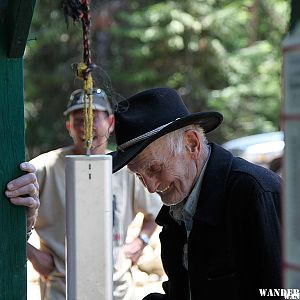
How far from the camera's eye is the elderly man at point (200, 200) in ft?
7.32

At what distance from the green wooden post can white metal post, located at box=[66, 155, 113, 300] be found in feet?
1.92

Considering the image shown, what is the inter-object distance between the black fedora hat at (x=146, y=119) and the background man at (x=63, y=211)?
4.00 feet

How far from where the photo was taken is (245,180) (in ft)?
7.63

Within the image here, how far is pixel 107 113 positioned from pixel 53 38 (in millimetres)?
10343

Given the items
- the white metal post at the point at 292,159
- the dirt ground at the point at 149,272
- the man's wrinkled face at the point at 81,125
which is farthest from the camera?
the dirt ground at the point at 149,272

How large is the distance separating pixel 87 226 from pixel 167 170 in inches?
26.2

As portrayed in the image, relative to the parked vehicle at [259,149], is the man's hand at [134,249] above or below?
below

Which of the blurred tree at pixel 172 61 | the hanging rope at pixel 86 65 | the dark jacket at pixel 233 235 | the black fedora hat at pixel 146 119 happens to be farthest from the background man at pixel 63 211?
the blurred tree at pixel 172 61

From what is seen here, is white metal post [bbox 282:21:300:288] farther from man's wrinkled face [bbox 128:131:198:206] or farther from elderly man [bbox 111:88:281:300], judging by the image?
man's wrinkled face [bbox 128:131:198:206]

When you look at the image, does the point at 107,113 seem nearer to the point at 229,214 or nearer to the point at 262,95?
the point at 229,214

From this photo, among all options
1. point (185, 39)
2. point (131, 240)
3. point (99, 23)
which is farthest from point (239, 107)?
point (131, 240)

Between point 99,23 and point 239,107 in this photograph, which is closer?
point 99,23

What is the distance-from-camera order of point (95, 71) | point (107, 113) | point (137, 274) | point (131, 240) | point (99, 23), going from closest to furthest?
point (95, 71) < point (107, 113) < point (131, 240) < point (137, 274) < point (99, 23)

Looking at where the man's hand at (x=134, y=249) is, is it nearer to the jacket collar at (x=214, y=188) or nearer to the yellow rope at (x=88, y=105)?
the jacket collar at (x=214, y=188)
